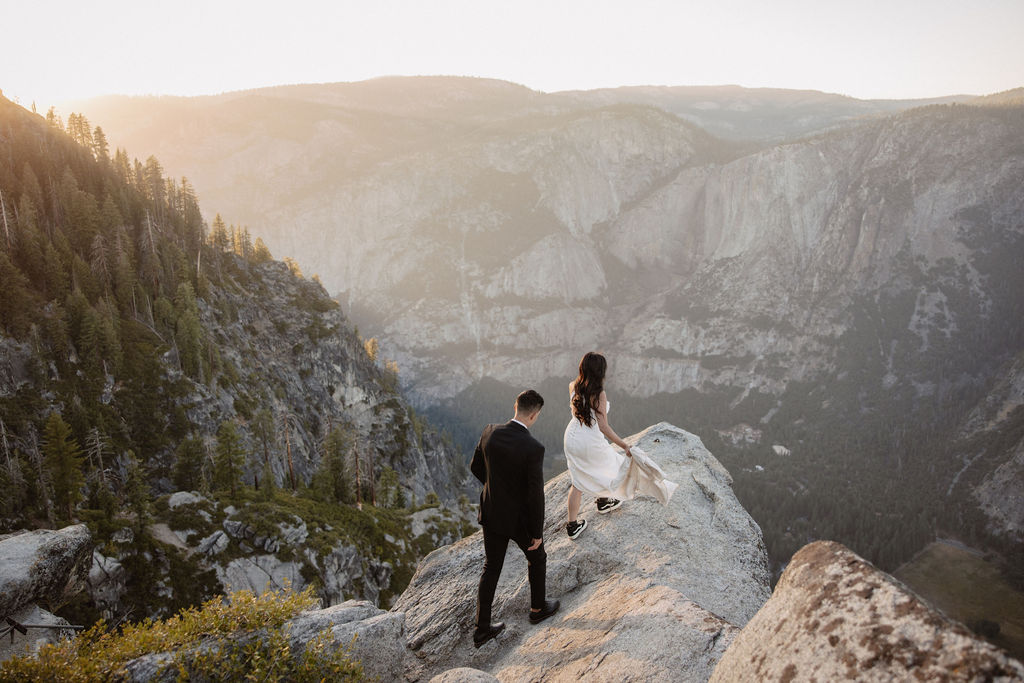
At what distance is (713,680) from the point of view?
5.74 m

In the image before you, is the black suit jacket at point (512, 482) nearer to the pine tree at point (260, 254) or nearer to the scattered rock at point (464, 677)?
the scattered rock at point (464, 677)

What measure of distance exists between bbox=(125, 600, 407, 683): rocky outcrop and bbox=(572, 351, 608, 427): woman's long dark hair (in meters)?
5.37

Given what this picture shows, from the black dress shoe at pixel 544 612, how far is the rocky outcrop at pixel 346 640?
8.31ft

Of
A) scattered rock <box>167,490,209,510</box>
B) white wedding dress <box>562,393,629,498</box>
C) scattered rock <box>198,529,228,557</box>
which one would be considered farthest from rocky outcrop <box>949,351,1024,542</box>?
scattered rock <box>167,490,209,510</box>

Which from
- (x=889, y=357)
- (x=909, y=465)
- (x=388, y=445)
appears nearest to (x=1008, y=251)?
(x=889, y=357)

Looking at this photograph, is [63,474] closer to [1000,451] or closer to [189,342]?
[189,342]

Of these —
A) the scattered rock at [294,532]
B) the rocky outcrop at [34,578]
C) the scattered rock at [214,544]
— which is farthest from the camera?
the scattered rock at [294,532]

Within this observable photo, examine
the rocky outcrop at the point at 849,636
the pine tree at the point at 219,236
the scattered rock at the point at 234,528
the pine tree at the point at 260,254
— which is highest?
the pine tree at the point at 219,236

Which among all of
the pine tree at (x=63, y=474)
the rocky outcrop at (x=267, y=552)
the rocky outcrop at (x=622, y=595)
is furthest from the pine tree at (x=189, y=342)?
the rocky outcrop at (x=622, y=595)

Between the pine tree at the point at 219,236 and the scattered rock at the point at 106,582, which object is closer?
the scattered rock at the point at 106,582

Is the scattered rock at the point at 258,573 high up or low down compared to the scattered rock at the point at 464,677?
down

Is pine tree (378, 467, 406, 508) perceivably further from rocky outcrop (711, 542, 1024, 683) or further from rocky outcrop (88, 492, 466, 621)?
rocky outcrop (711, 542, 1024, 683)

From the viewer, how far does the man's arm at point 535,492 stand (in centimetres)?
890

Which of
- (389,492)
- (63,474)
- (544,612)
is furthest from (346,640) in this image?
(389,492)
